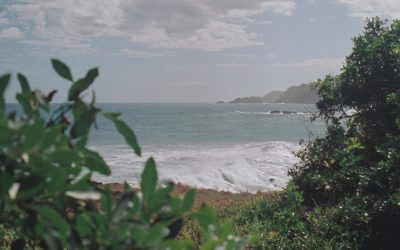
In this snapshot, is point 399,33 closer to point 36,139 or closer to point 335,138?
point 335,138

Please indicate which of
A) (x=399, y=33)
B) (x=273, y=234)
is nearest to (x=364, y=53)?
(x=399, y=33)

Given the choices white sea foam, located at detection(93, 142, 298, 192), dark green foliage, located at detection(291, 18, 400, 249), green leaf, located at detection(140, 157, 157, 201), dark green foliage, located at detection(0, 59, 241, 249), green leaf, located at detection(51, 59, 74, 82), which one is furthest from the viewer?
white sea foam, located at detection(93, 142, 298, 192)

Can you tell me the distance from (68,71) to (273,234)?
7874mm

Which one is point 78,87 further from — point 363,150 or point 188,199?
point 363,150

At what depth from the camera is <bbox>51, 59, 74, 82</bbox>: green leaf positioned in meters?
1.17

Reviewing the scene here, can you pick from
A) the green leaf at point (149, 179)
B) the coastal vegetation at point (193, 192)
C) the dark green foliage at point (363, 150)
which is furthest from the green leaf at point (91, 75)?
the dark green foliage at point (363, 150)

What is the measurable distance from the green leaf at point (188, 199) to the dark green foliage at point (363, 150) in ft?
22.6

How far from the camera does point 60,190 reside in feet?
3.22

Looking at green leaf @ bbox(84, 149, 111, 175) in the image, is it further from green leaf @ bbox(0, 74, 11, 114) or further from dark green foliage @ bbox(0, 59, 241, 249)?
green leaf @ bbox(0, 74, 11, 114)

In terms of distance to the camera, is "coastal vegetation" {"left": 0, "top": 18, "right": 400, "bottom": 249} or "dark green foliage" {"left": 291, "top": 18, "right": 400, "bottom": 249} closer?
"coastal vegetation" {"left": 0, "top": 18, "right": 400, "bottom": 249}

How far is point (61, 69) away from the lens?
1187mm

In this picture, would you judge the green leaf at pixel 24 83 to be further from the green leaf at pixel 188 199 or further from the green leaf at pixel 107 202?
the green leaf at pixel 188 199

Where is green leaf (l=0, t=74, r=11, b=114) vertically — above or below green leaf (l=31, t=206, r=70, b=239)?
above

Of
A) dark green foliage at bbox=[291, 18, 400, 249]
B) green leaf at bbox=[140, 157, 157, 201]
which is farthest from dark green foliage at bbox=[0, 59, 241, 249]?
dark green foliage at bbox=[291, 18, 400, 249]
